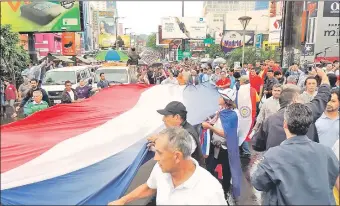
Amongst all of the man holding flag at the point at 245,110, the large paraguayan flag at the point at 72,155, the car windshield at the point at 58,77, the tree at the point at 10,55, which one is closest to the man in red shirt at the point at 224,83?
the man holding flag at the point at 245,110

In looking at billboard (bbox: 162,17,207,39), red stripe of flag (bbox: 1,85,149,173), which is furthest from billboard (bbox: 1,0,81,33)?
billboard (bbox: 162,17,207,39)

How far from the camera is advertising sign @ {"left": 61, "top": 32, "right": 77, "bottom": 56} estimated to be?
49.0 meters

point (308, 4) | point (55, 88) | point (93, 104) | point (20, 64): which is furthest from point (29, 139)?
point (308, 4)

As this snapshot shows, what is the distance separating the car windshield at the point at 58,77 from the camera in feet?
51.2

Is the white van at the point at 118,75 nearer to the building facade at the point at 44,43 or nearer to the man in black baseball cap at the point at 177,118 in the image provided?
the man in black baseball cap at the point at 177,118

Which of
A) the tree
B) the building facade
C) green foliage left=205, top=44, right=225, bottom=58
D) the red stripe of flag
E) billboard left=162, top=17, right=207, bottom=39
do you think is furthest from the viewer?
green foliage left=205, top=44, right=225, bottom=58

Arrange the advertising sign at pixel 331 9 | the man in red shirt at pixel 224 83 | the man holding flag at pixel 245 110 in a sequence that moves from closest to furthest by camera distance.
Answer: the man holding flag at pixel 245 110 → the man in red shirt at pixel 224 83 → the advertising sign at pixel 331 9

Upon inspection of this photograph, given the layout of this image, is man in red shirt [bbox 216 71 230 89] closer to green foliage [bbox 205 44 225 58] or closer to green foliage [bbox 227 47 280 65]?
green foliage [bbox 227 47 280 65]

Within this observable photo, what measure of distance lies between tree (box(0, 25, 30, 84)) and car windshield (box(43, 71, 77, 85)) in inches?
174

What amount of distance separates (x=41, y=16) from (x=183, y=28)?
28.1 meters

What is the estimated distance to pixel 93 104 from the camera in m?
5.30

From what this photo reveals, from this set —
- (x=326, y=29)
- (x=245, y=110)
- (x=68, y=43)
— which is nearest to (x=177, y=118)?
(x=245, y=110)

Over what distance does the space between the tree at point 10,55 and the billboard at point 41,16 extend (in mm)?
6729

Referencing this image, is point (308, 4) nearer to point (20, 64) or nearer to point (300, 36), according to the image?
point (300, 36)
